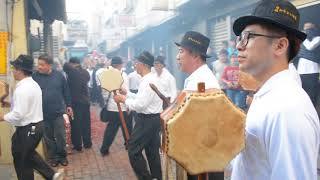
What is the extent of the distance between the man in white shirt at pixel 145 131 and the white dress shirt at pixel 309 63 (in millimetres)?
2992

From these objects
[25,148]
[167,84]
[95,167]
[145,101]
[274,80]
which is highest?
[274,80]

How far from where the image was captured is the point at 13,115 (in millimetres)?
4969

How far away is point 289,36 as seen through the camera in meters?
1.82

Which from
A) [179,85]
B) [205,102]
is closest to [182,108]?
[205,102]

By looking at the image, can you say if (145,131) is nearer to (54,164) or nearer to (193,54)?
(193,54)

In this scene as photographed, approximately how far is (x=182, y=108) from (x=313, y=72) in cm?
589

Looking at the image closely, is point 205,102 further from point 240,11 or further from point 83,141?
point 240,11

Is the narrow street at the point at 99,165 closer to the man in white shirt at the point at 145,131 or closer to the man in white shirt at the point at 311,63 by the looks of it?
the man in white shirt at the point at 145,131

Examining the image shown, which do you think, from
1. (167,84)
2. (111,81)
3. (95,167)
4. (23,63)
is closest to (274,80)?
(23,63)

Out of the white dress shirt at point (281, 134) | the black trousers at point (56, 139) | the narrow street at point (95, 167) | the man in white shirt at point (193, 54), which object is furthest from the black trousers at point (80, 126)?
the white dress shirt at point (281, 134)

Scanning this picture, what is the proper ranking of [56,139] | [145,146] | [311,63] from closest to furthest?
1. [145,146]
2. [311,63]
3. [56,139]

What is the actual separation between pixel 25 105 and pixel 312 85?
4834mm

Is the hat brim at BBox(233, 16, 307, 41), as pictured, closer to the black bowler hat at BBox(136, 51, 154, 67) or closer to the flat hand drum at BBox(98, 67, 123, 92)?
the black bowler hat at BBox(136, 51, 154, 67)

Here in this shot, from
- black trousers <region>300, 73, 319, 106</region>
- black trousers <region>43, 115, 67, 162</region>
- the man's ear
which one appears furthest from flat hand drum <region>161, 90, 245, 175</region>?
black trousers <region>43, 115, 67, 162</region>
